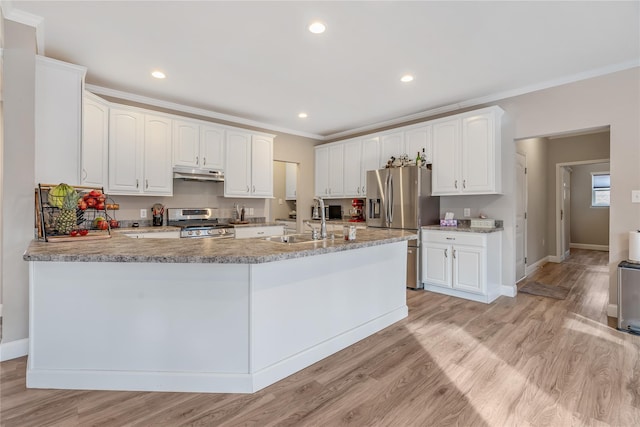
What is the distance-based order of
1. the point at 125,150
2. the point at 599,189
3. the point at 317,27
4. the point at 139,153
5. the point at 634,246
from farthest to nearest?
the point at 599,189
the point at 139,153
the point at 125,150
the point at 634,246
the point at 317,27

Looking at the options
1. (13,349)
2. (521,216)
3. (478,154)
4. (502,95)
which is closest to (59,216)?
(13,349)

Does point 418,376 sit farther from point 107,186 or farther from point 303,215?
point 303,215

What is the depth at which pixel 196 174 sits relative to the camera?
171 inches

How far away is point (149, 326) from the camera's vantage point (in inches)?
76.2

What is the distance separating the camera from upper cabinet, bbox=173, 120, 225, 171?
4254mm

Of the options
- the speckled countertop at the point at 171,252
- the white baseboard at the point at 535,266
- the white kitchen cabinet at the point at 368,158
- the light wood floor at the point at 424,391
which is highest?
the white kitchen cabinet at the point at 368,158

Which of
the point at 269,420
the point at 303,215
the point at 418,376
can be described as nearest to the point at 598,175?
the point at 303,215

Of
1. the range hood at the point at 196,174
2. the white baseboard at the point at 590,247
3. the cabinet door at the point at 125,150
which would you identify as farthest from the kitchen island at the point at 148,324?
the white baseboard at the point at 590,247

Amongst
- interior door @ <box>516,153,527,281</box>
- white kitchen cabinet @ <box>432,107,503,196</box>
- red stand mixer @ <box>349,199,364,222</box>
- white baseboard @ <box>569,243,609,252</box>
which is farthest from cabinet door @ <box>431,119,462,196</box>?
white baseboard @ <box>569,243,609,252</box>

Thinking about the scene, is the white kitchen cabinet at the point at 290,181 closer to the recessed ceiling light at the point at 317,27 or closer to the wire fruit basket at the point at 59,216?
the recessed ceiling light at the point at 317,27

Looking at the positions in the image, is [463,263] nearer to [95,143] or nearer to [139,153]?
[139,153]

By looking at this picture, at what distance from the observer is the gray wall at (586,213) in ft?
25.2

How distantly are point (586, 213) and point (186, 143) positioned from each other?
31.4 ft

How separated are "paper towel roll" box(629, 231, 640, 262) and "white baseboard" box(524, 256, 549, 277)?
7.27 ft
